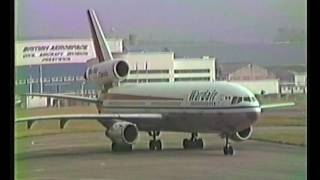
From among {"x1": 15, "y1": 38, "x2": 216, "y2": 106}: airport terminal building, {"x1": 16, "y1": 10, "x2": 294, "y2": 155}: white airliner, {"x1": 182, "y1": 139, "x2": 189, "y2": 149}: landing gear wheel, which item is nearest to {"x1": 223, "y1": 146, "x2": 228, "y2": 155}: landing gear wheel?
{"x1": 16, "y1": 10, "x2": 294, "y2": 155}: white airliner

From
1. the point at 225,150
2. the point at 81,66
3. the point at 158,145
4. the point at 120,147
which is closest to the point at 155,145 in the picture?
the point at 158,145

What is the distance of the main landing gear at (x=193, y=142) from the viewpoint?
1688 mm

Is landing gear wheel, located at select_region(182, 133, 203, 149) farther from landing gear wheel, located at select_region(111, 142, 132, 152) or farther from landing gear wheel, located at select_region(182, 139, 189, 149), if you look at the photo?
landing gear wheel, located at select_region(111, 142, 132, 152)

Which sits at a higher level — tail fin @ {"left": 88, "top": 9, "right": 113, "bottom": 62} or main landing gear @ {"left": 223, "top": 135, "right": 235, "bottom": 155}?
tail fin @ {"left": 88, "top": 9, "right": 113, "bottom": 62}

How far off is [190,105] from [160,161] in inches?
7.8

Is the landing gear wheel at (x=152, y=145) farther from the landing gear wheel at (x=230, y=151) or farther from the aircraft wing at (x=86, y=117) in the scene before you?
the landing gear wheel at (x=230, y=151)

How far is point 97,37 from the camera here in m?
1.64

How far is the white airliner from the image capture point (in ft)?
5.47

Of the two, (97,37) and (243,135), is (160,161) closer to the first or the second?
(243,135)

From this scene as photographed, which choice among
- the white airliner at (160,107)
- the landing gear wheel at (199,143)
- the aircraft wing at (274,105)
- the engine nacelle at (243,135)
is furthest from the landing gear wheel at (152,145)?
the aircraft wing at (274,105)

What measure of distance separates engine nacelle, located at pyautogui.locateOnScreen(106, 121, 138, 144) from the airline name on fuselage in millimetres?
209

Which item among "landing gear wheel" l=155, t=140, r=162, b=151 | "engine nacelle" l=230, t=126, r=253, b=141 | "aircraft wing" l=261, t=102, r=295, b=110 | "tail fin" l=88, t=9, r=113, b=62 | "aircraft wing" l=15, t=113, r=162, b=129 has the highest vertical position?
"tail fin" l=88, t=9, r=113, b=62
